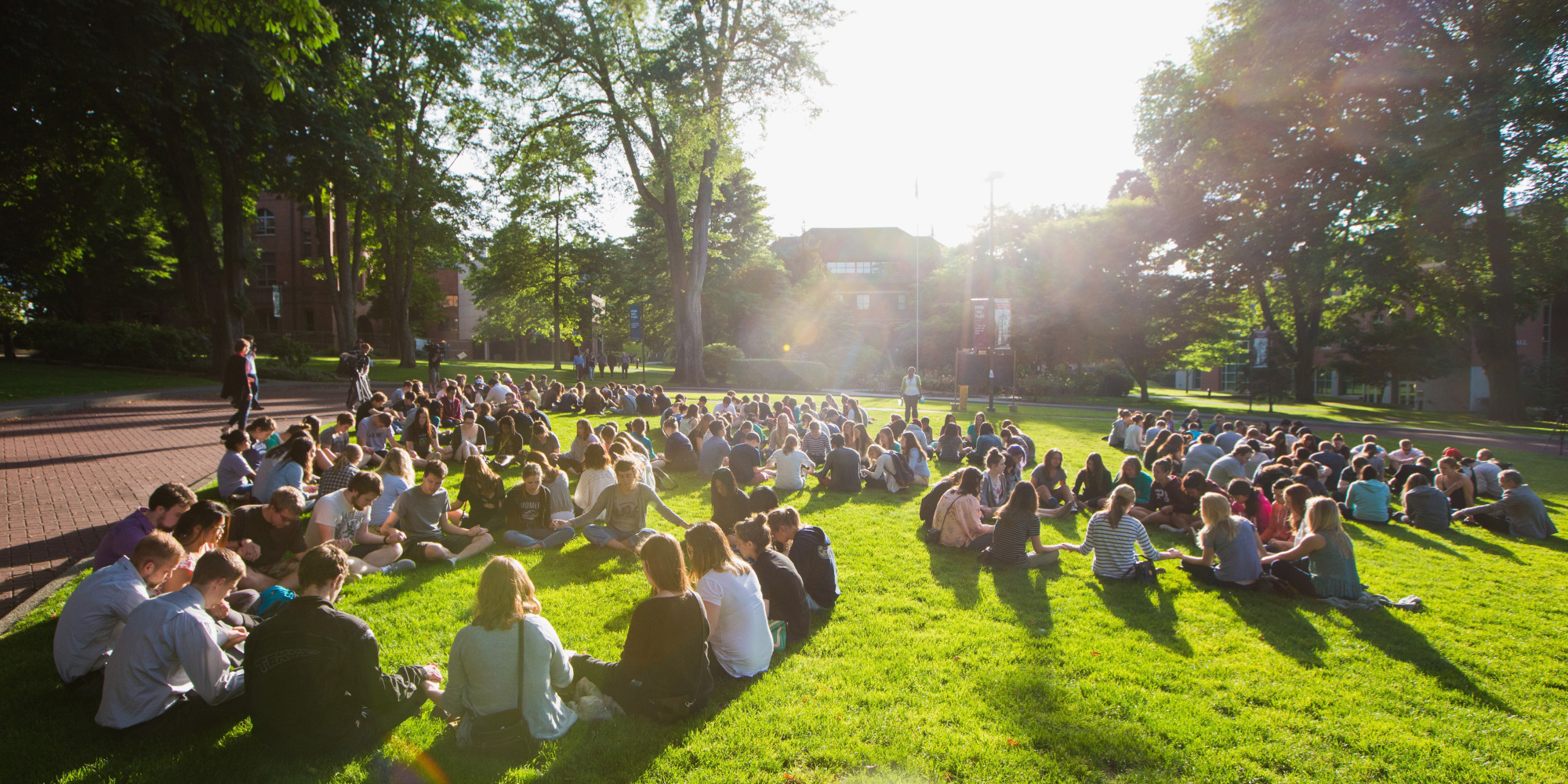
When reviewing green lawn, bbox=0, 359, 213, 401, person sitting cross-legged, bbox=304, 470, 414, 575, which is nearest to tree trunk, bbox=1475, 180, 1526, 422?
person sitting cross-legged, bbox=304, 470, 414, 575

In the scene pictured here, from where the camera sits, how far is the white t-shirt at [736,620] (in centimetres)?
493

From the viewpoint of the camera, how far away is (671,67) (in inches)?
1109

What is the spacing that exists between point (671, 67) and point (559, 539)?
81.0ft

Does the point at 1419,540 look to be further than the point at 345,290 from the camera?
No

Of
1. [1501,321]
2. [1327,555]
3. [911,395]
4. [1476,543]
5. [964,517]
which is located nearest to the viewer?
[1327,555]

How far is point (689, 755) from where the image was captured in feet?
13.9

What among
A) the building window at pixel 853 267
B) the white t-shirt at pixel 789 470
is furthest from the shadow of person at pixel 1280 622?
the building window at pixel 853 267

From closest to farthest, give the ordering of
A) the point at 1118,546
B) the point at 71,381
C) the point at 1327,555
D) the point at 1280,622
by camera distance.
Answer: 1. the point at 1280,622
2. the point at 1327,555
3. the point at 1118,546
4. the point at 71,381

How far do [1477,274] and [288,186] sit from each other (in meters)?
45.6

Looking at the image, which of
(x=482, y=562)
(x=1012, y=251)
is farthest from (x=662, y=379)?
(x=482, y=562)

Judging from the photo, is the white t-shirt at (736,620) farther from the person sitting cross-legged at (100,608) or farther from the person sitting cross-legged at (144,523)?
the person sitting cross-legged at (144,523)

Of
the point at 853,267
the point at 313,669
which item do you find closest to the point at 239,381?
the point at 313,669

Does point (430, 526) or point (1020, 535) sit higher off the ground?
point (430, 526)

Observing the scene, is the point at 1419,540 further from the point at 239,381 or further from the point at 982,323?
the point at 239,381
